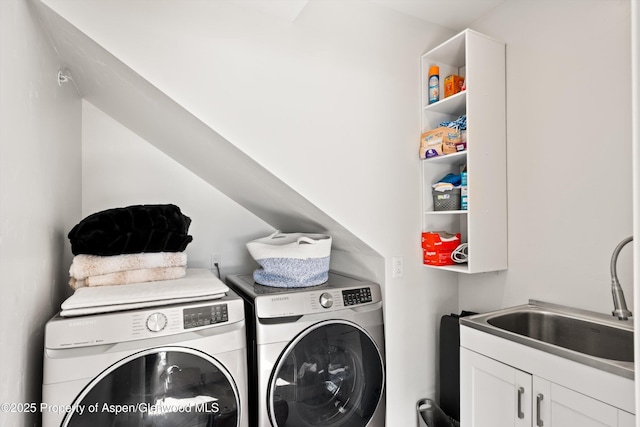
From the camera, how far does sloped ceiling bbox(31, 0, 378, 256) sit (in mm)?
1467

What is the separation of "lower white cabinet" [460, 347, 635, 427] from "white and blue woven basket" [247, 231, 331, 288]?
80 centimetres

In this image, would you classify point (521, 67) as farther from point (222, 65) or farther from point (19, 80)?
point (19, 80)

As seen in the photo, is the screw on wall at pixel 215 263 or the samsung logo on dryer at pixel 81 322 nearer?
the samsung logo on dryer at pixel 81 322

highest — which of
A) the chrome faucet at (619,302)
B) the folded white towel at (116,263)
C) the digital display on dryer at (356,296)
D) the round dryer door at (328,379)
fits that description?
the folded white towel at (116,263)

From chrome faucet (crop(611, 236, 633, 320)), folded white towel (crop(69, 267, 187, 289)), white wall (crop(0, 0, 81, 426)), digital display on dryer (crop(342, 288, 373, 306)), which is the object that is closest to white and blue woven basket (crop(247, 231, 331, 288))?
digital display on dryer (crop(342, 288, 373, 306))

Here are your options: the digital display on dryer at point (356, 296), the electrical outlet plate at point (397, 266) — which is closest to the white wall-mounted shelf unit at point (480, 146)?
the electrical outlet plate at point (397, 266)

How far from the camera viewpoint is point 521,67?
6.36 feet

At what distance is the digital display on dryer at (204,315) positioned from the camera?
143cm

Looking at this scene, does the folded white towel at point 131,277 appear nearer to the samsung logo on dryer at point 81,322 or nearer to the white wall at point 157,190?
the samsung logo on dryer at point 81,322

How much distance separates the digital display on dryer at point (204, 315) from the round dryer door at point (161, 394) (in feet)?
0.34

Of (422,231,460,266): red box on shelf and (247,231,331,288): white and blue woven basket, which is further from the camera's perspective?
(422,231,460,266): red box on shelf

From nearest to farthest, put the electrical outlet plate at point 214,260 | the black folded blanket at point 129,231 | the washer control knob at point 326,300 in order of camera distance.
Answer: the black folded blanket at point 129,231
the washer control knob at point 326,300
the electrical outlet plate at point 214,260

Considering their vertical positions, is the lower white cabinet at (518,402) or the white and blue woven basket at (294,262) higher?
the white and blue woven basket at (294,262)

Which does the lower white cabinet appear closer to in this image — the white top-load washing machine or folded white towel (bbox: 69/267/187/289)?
the white top-load washing machine
